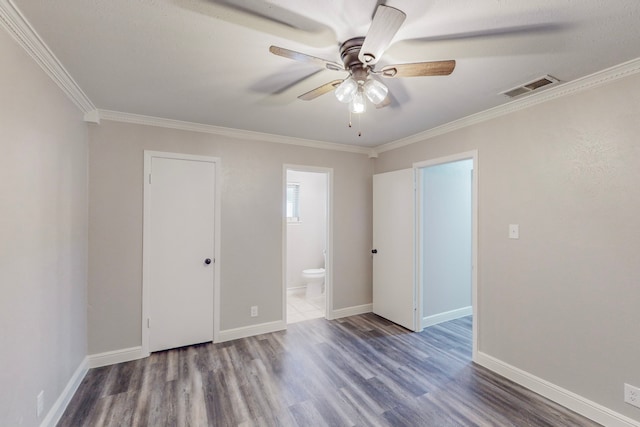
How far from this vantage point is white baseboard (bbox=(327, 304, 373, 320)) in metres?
3.96

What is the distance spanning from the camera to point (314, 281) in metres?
4.97

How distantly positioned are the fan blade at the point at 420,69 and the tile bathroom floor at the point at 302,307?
3.30 m

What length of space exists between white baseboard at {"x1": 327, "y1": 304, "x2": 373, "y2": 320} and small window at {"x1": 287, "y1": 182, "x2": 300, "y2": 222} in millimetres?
2014

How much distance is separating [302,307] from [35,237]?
337cm

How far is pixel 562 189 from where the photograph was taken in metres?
→ 2.20

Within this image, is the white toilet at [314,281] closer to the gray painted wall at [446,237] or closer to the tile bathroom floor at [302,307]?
the tile bathroom floor at [302,307]

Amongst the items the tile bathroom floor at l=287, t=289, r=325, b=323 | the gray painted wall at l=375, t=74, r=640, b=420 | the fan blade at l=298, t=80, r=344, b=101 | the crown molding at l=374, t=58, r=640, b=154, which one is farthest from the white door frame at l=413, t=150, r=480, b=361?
the fan blade at l=298, t=80, r=344, b=101

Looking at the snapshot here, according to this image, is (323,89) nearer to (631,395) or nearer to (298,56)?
(298,56)

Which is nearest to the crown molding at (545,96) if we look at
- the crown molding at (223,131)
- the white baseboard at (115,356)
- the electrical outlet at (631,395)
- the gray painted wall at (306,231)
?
the crown molding at (223,131)

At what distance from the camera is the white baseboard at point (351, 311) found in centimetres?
396

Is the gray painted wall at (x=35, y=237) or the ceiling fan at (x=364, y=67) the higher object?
the ceiling fan at (x=364, y=67)

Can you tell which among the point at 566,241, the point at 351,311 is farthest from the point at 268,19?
the point at 351,311

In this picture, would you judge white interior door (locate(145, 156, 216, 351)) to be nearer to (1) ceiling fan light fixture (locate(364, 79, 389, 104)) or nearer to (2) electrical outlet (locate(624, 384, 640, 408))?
(1) ceiling fan light fixture (locate(364, 79, 389, 104))

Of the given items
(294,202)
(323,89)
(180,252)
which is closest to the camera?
(323,89)
